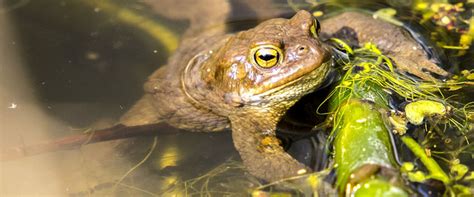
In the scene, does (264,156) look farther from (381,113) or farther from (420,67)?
(420,67)

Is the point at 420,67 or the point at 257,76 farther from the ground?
the point at 257,76

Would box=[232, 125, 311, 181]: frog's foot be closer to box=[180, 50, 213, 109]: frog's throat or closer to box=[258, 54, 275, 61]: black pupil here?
box=[180, 50, 213, 109]: frog's throat

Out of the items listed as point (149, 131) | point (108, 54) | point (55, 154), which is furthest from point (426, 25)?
point (55, 154)

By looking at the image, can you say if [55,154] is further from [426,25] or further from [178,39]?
[426,25]

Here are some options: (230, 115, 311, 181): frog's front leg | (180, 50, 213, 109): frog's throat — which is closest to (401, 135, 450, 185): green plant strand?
(230, 115, 311, 181): frog's front leg

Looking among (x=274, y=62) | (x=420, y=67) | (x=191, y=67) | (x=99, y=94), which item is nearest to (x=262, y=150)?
(x=274, y=62)

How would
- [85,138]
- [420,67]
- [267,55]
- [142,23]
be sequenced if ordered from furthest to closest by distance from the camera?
[142,23] → [85,138] → [420,67] → [267,55]
